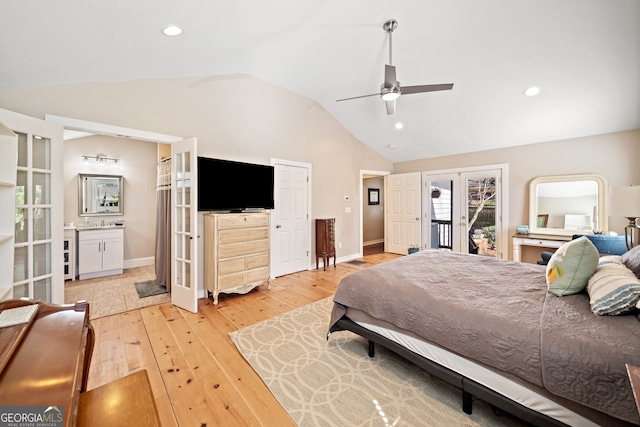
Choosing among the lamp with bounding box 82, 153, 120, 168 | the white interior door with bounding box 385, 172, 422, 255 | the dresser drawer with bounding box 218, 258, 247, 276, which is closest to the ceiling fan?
the dresser drawer with bounding box 218, 258, 247, 276

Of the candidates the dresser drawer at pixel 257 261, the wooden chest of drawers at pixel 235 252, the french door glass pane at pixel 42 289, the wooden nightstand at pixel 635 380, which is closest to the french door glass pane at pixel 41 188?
the french door glass pane at pixel 42 289

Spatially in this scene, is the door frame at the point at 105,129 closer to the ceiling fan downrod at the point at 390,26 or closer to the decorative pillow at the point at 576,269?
the ceiling fan downrod at the point at 390,26

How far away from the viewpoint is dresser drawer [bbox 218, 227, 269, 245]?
3.49 metres

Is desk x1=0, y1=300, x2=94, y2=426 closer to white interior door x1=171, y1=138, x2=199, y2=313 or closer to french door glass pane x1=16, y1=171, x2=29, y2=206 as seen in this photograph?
french door glass pane x1=16, y1=171, x2=29, y2=206

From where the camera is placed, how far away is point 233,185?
3812mm

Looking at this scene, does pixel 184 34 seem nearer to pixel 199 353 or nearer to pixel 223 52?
pixel 223 52

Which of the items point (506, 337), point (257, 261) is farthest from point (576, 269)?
point (257, 261)

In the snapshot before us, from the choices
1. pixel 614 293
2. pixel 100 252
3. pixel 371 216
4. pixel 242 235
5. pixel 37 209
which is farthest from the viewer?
pixel 371 216

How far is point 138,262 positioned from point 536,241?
24.4ft

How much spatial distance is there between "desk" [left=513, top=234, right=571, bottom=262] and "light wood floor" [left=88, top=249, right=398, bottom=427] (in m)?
3.61

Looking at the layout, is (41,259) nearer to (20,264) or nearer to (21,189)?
(20,264)

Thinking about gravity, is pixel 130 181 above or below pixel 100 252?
above

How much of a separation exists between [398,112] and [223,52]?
3.20 m

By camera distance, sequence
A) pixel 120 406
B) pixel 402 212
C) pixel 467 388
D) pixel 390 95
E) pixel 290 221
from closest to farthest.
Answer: pixel 120 406 < pixel 467 388 < pixel 390 95 < pixel 290 221 < pixel 402 212
